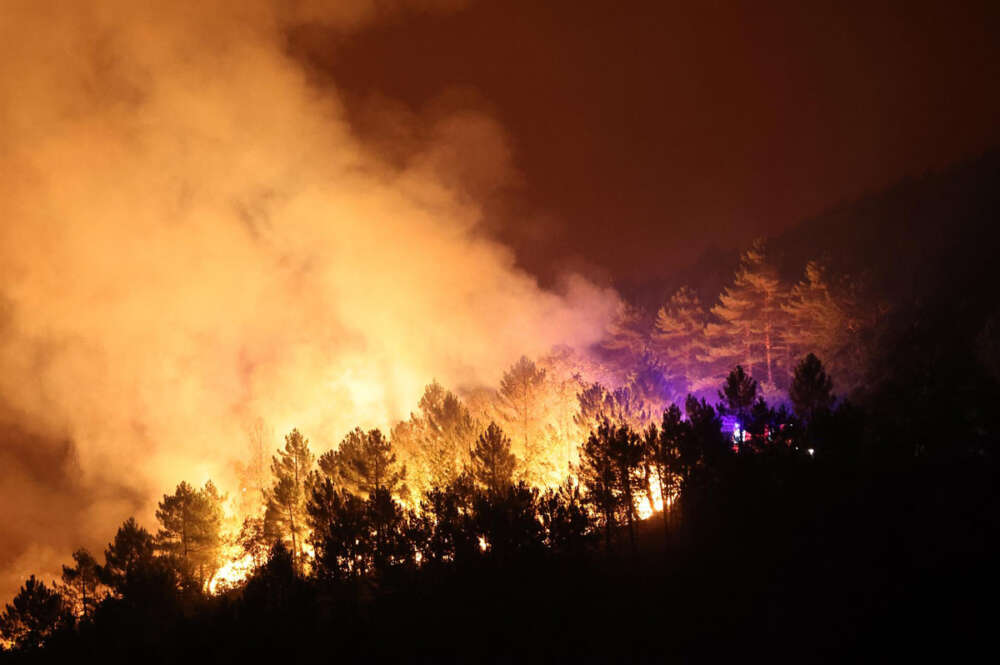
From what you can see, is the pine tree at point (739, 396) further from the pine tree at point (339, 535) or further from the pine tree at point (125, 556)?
the pine tree at point (125, 556)

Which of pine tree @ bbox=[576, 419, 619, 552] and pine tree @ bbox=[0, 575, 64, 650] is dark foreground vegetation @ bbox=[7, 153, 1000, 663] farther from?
pine tree @ bbox=[0, 575, 64, 650]

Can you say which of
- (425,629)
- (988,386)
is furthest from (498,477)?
(988,386)

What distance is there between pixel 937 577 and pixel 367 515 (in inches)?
911

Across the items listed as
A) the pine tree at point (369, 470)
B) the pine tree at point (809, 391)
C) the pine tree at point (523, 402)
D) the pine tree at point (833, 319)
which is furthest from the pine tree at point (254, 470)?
the pine tree at point (833, 319)

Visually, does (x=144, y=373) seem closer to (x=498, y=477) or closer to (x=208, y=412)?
(x=208, y=412)

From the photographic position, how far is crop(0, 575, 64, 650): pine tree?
31973 mm

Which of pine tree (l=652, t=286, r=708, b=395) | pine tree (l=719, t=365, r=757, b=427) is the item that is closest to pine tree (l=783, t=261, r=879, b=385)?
pine tree (l=652, t=286, r=708, b=395)

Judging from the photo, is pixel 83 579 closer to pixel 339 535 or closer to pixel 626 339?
pixel 339 535

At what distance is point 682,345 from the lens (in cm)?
5159

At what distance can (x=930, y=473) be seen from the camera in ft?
70.7

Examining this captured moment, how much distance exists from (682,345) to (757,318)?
26.6ft

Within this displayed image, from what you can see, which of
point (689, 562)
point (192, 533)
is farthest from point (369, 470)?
point (689, 562)

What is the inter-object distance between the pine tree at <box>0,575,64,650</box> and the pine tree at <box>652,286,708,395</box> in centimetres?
4740

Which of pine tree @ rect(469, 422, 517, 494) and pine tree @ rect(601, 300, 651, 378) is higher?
pine tree @ rect(601, 300, 651, 378)
